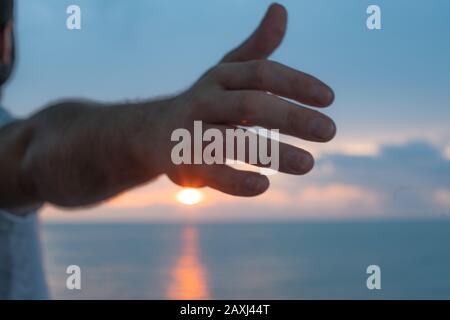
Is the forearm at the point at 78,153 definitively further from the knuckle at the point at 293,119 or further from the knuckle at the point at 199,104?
the knuckle at the point at 293,119

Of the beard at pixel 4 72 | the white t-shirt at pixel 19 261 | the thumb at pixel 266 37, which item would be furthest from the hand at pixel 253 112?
the white t-shirt at pixel 19 261

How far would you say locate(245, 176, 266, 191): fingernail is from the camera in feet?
2.76

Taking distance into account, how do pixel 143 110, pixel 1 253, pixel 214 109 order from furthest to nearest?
pixel 1 253 < pixel 143 110 < pixel 214 109

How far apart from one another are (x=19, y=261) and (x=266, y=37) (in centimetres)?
111

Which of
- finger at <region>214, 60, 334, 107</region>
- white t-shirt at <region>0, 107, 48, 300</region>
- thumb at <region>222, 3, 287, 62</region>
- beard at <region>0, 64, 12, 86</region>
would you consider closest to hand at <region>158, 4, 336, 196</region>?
finger at <region>214, 60, 334, 107</region>

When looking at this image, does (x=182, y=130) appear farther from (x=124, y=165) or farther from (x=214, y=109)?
(x=124, y=165)

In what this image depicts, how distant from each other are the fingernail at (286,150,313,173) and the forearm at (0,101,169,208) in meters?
0.23

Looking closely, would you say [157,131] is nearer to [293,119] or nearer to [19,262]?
[293,119]

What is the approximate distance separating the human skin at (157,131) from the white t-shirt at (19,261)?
0.32 m

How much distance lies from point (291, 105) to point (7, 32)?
741 millimetres

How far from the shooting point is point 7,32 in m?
1.24

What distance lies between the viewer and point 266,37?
1.02 meters

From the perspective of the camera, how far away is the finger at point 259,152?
2.73 feet
